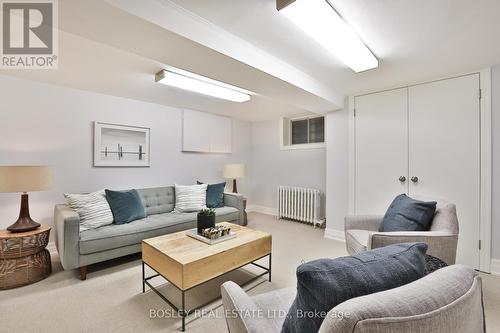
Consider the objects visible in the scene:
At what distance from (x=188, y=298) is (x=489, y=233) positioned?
3104 mm

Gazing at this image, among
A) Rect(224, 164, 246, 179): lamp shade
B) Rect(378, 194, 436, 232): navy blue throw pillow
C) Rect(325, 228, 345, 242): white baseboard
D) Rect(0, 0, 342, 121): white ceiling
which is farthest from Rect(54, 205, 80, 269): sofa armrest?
Rect(325, 228, 345, 242): white baseboard

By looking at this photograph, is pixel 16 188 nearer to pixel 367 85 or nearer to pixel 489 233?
pixel 367 85

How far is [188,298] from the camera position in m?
1.97

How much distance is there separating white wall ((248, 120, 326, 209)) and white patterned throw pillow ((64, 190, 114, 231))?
3.24 m

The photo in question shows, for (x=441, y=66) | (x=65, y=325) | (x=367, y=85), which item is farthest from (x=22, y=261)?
(x=441, y=66)

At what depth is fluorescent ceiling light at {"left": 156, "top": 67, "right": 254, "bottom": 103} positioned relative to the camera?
95.9 inches

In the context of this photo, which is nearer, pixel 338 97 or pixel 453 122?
pixel 453 122

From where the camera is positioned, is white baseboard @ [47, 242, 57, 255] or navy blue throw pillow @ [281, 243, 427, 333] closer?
navy blue throw pillow @ [281, 243, 427, 333]

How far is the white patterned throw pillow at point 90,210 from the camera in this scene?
248cm

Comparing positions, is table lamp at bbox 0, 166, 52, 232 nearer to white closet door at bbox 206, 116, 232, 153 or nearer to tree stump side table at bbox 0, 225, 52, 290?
tree stump side table at bbox 0, 225, 52, 290

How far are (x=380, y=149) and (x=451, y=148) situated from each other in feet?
2.33

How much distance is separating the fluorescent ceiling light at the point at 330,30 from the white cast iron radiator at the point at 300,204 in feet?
8.32

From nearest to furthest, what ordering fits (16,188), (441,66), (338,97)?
(16,188) → (441,66) → (338,97)

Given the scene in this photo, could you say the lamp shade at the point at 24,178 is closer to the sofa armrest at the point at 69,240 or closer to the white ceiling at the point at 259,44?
the sofa armrest at the point at 69,240
